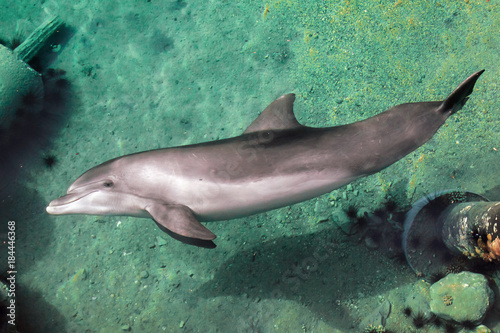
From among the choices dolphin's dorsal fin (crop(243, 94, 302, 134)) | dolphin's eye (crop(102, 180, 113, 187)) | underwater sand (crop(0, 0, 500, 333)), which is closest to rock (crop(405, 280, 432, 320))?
underwater sand (crop(0, 0, 500, 333))

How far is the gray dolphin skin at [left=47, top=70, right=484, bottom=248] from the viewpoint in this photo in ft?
10.5

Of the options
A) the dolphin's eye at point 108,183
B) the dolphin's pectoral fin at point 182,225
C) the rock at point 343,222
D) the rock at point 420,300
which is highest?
the dolphin's eye at point 108,183

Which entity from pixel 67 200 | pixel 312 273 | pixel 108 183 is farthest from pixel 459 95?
pixel 67 200

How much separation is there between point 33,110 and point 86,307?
319 centimetres

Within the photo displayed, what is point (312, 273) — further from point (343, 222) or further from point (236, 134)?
point (236, 134)

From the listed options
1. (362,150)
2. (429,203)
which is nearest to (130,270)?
(362,150)

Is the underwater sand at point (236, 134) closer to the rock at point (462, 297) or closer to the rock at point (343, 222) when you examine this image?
the rock at point (343, 222)

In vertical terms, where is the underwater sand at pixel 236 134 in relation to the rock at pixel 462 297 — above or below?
above

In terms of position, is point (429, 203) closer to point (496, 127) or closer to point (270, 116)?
point (496, 127)

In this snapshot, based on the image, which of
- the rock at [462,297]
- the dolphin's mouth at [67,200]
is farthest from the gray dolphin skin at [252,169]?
the rock at [462,297]

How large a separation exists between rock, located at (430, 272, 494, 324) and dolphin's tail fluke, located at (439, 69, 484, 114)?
6.65ft

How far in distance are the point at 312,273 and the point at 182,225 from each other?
2083 mm

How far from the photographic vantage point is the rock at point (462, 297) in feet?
12.0

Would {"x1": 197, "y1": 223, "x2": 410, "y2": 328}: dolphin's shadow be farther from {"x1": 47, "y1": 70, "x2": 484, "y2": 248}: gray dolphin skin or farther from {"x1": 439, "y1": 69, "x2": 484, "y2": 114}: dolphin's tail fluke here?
{"x1": 439, "y1": 69, "x2": 484, "y2": 114}: dolphin's tail fluke
